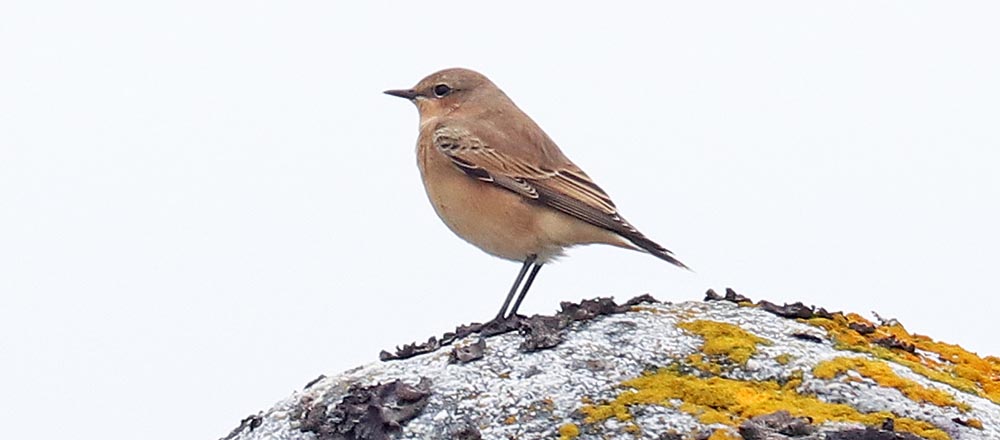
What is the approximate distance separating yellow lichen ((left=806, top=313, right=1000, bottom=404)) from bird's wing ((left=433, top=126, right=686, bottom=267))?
2.11 m

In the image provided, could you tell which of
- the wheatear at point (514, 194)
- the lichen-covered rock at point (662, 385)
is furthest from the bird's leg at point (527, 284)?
the lichen-covered rock at point (662, 385)

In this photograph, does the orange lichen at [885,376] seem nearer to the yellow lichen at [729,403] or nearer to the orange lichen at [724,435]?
the yellow lichen at [729,403]

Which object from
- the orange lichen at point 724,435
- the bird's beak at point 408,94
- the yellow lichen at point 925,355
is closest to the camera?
the orange lichen at point 724,435

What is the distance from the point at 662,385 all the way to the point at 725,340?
22.2 inches

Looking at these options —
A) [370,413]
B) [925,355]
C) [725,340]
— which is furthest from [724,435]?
[925,355]

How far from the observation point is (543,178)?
9.78 m

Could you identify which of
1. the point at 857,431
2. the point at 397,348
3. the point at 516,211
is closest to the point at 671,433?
the point at 857,431

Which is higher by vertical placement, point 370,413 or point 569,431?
point 569,431

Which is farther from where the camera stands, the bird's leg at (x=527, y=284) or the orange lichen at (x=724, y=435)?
the bird's leg at (x=527, y=284)

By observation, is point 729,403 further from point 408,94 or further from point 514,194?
point 408,94

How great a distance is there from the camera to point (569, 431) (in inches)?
225

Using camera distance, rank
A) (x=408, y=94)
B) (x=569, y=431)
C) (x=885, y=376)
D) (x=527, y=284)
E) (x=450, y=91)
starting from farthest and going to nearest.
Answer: (x=408, y=94)
(x=450, y=91)
(x=527, y=284)
(x=885, y=376)
(x=569, y=431)

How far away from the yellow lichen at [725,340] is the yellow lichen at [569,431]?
2.88 ft

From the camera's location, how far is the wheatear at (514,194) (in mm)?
9391
